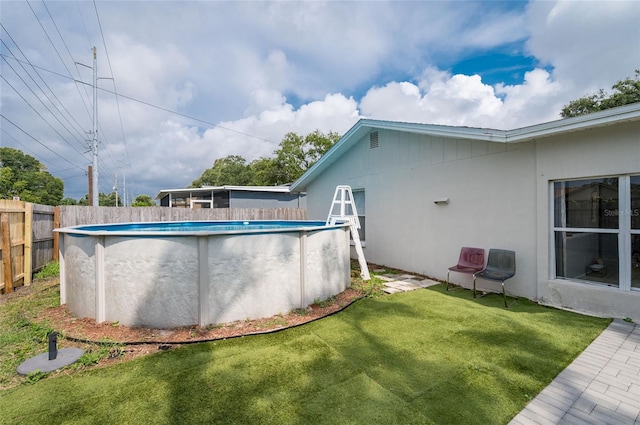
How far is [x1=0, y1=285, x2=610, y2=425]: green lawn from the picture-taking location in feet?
7.70

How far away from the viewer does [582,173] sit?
179 inches

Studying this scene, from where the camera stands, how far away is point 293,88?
15.4m

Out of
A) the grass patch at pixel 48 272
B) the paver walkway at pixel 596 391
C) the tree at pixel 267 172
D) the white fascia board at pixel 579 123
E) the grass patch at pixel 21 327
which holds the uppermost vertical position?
the tree at pixel 267 172

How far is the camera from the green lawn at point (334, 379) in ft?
7.70

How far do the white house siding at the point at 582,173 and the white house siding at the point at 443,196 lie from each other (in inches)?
7.6

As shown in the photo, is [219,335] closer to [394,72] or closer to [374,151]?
[374,151]

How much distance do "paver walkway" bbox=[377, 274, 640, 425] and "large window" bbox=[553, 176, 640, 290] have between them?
1.10m

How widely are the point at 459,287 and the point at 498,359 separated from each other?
10.9 feet

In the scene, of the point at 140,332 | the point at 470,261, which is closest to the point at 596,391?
the point at 470,261

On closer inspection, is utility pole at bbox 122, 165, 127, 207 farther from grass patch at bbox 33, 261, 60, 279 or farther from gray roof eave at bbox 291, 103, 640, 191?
gray roof eave at bbox 291, 103, 640, 191

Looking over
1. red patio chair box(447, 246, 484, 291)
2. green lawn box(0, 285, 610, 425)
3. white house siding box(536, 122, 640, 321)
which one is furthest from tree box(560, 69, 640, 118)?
green lawn box(0, 285, 610, 425)

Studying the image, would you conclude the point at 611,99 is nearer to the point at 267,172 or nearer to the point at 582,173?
the point at 582,173

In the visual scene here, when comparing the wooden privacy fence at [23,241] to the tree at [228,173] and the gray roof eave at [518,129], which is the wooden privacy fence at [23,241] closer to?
the gray roof eave at [518,129]

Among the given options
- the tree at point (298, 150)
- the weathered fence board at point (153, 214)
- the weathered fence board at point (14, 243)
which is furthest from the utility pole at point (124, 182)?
the weathered fence board at point (14, 243)
